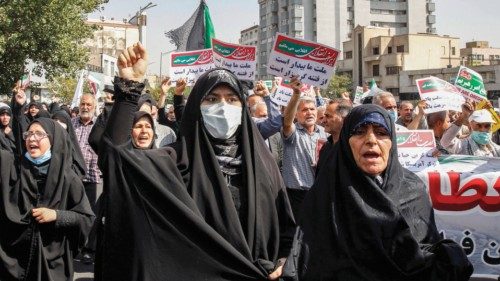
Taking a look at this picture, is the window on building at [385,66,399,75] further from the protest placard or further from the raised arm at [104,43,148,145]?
the raised arm at [104,43,148,145]

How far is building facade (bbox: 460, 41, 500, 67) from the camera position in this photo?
8928cm

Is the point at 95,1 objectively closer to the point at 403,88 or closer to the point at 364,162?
the point at 364,162

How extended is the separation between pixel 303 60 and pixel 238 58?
4.08ft

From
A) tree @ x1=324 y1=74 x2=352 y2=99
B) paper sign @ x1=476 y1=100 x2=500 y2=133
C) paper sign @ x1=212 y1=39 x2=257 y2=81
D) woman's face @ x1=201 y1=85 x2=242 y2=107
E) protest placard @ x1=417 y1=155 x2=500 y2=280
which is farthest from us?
tree @ x1=324 y1=74 x2=352 y2=99

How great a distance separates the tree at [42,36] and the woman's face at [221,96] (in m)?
18.4

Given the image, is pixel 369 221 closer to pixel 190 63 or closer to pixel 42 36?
pixel 190 63

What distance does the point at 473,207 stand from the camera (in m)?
4.82

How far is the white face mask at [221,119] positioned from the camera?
312cm

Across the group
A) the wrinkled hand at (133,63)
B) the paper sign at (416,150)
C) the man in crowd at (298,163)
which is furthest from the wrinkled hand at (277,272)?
the man in crowd at (298,163)

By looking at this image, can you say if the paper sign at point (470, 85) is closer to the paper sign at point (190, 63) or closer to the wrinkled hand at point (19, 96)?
the paper sign at point (190, 63)

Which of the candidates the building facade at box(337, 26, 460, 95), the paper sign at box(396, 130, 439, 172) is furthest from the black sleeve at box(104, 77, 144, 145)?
the building facade at box(337, 26, 460, 95)

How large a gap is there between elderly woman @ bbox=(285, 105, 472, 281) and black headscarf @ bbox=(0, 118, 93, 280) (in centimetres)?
199

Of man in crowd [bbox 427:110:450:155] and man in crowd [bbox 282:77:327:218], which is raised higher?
man in crowd [bbox 427:110:450:155]

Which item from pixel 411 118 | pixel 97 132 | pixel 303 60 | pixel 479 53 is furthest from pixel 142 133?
pixel 479 53
